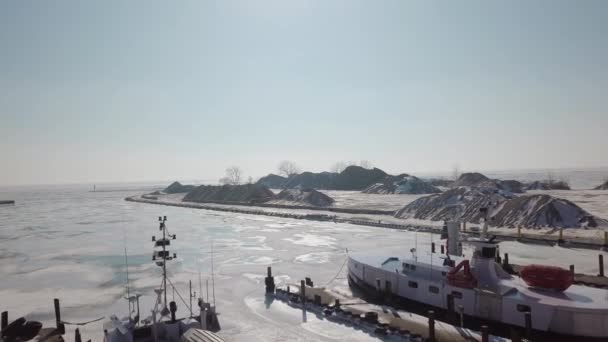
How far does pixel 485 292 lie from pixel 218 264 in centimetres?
2264

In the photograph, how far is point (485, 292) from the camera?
2028 cm

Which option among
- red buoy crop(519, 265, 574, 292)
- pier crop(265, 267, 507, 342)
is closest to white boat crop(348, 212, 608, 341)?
red buoy crop(519, 265, 574, 292)

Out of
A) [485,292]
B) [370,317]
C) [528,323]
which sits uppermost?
[485,292]

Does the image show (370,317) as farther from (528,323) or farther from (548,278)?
(548,278)

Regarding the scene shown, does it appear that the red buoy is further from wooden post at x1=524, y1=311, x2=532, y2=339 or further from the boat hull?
wooden post at x1=524, y1=311, x2=532, y2=339

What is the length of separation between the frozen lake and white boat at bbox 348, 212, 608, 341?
13.8 feet

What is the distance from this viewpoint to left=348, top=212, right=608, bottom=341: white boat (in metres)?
17.6

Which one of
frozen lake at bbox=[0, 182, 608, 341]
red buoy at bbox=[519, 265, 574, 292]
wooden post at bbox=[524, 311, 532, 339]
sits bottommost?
frozen lake at bbox=[0, 182, 608, 341]

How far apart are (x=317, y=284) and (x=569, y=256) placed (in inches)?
894

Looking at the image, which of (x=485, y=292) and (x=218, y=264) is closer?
(x=485, y=292)

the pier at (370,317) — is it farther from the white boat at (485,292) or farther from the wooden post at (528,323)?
the white boat at (485,292)

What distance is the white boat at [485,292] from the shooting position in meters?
17.6

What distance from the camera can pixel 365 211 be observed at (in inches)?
3002

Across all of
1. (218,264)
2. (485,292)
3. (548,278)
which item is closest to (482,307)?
(485,292)
